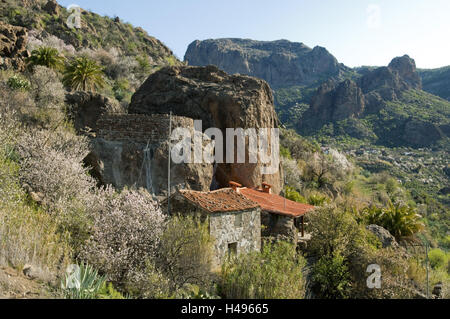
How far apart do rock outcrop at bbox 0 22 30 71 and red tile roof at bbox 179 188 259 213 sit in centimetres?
1886

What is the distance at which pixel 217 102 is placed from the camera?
1955 cm

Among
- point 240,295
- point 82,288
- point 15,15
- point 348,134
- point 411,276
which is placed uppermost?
point 15,15

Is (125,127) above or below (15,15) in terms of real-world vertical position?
below

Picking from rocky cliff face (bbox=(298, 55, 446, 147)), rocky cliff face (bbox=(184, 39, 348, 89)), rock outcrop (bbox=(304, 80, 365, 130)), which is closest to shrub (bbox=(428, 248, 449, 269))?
rocky cliff face (bbox=(298, 55, 446, 147))

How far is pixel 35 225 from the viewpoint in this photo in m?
8.66

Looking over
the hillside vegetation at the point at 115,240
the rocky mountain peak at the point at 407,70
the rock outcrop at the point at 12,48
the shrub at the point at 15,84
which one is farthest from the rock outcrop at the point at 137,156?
the rocky mountain peak at the point at 407,70

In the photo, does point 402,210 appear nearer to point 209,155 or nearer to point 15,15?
point 209,155

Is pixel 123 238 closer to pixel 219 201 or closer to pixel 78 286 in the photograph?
pixel 78 286

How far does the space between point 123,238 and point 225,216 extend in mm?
4173

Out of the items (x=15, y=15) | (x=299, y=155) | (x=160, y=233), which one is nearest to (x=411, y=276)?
(x=160, y=233)

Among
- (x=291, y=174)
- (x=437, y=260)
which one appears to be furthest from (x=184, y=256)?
(x=291, y=174)

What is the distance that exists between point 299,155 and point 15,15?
1480 inches

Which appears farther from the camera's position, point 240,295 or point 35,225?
point 240,295

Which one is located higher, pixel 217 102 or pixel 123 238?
pixel 217 102
